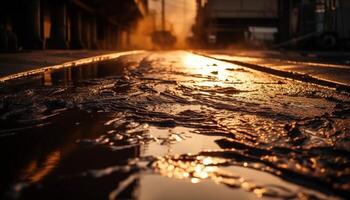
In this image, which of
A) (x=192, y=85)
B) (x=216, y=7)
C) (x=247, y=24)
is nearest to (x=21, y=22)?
(x=192, y=85)

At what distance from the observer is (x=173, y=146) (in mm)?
3449

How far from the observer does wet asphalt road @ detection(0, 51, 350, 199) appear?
99.1 inches

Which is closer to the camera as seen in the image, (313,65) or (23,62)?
(23,62)

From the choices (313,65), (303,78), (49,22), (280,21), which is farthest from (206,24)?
(303,78)

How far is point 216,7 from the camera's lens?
4797 cm

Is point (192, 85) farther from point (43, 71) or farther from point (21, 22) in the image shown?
point (21, 22)

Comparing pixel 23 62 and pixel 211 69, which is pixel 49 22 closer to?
pixel 23 62

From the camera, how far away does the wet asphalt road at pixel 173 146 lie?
2.52 metres

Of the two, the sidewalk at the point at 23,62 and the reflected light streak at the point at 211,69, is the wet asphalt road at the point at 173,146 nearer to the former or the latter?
the sidewalk at the point at 23,62

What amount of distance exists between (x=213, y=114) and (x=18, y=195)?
2724 mm

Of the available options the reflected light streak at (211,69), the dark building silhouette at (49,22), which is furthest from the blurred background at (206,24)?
the reflected light streak at (211,69)

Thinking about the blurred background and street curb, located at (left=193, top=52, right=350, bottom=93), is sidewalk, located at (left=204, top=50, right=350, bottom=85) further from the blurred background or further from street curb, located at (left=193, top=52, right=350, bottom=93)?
the blurred background

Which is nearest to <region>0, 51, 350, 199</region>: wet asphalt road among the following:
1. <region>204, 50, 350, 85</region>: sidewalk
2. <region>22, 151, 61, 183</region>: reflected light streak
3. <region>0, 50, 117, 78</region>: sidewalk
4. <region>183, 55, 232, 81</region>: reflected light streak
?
<region>22, 151, 61, 183</region>: reflected light streak

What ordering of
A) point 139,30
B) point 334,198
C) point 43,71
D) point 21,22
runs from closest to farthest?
point 334,198, point 43,71, point 21,22, point 139,30
